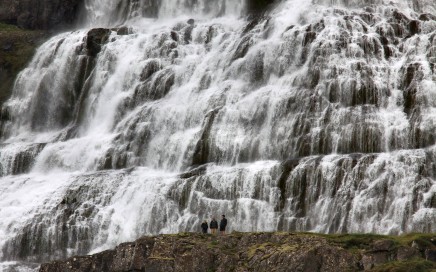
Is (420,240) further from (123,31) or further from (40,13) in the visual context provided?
(40,13)

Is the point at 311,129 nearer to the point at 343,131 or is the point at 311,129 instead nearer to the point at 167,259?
the point at 343,131

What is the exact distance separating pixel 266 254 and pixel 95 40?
4427cm

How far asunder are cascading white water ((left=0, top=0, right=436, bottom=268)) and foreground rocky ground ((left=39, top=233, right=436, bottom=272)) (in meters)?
9.75

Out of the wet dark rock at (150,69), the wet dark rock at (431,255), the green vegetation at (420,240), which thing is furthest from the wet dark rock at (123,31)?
the wet dark rock at (431,255)

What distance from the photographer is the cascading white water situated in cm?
5441

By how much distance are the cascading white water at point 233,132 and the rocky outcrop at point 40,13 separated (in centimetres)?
1832

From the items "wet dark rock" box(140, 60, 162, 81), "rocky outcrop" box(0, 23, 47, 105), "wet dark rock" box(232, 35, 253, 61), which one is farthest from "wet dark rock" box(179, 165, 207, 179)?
"rocky outcrop" box(0, 23, 47, 105)

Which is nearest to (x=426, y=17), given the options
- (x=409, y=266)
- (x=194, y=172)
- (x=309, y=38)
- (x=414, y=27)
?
(x=414, y=27)

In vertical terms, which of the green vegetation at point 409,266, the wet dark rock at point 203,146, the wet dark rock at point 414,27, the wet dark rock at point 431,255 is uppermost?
the wet dark rock at point 414,27

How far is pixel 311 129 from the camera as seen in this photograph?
59.6m

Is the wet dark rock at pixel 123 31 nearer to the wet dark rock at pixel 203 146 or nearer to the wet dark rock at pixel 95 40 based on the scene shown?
the wet dark rock at pixel 95 40

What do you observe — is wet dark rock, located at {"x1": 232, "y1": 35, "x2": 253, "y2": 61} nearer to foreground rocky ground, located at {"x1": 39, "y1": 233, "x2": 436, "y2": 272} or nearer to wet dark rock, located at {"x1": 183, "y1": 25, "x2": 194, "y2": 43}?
wet dark rock, located at {"x1": 183, "y1": 25, "x2": 194, "y2": 43}

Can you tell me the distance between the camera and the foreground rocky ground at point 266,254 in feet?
126

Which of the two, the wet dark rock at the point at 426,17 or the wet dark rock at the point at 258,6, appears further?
the wet dark rock at the point at 258,6
